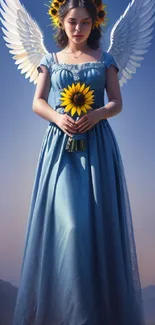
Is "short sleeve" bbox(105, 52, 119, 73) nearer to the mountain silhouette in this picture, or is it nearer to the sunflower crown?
the sunflower crown

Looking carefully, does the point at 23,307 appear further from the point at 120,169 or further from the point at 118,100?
the point at 118,100

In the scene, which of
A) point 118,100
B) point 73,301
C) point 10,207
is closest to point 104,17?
point 118,100

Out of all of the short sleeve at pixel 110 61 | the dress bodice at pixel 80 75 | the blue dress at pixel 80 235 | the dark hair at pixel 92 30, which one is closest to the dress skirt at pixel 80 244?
the blue dress at pixel 80 235

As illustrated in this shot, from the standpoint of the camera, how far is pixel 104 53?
1991 mm

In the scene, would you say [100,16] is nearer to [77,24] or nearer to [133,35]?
[77,24]

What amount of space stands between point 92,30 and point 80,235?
2.46 ft

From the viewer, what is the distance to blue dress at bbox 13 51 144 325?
5.64 feet

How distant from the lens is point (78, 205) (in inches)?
70.1

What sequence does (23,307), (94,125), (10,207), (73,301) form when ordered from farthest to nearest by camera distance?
(10,207), (94,125), (23,307), (73,301)

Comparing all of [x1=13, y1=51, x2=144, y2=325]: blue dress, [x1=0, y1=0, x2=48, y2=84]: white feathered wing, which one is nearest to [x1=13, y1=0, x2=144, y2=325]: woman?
[x1=13, y1=51, x2=144, y2=325]: blue dress

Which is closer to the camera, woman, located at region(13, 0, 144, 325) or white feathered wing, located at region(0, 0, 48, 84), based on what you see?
woman, located at region(13, 0, 144, 325)

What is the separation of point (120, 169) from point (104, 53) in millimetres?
414

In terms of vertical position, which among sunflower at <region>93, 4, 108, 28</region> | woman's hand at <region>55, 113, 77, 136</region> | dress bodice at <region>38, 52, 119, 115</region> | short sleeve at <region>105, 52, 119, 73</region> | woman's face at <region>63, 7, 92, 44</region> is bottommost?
woman's hand at <region>55, 113, 77, 136</region>

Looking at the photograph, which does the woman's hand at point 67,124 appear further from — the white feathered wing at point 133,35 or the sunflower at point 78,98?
the white feathered wing at point 133,35
